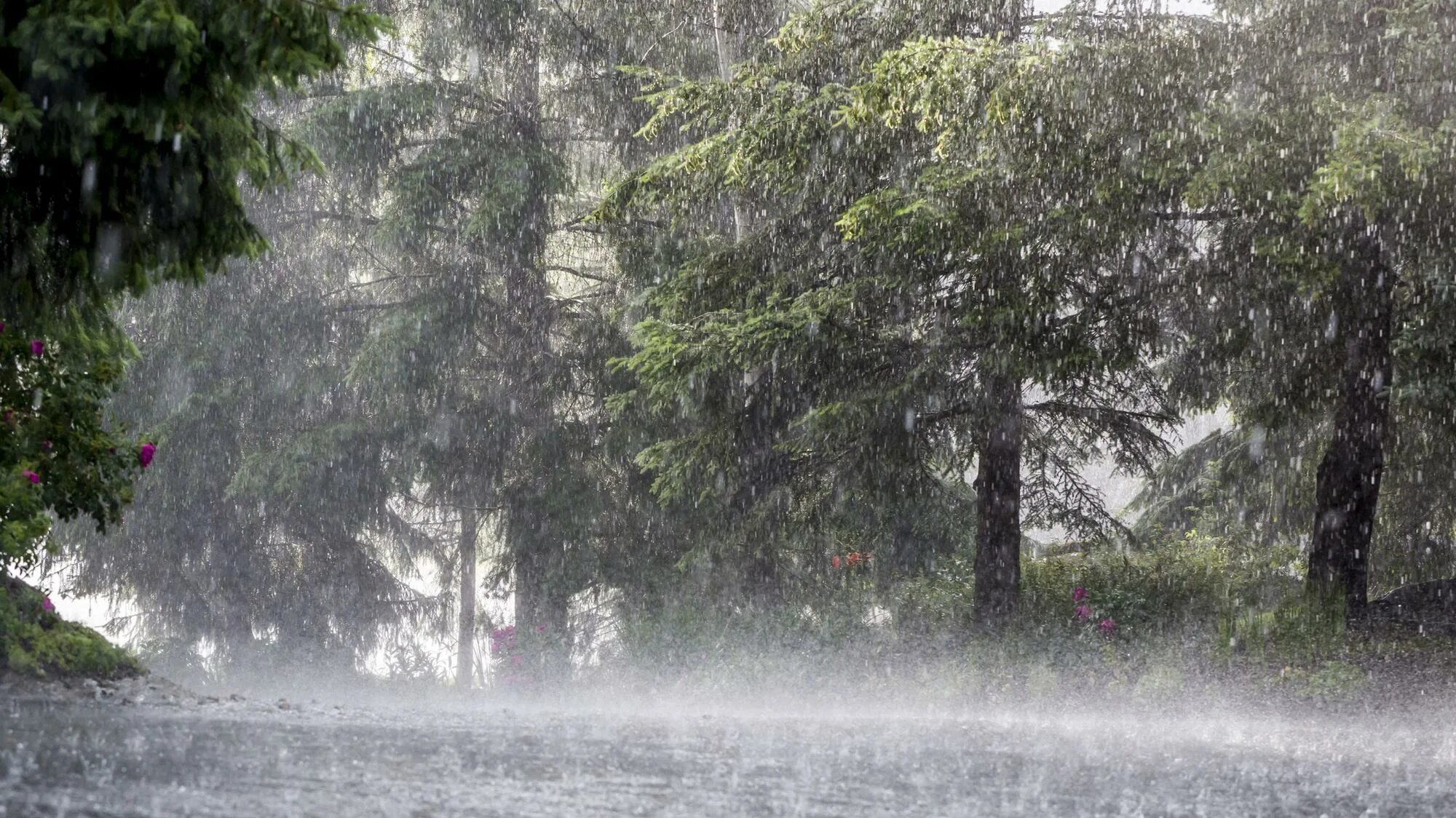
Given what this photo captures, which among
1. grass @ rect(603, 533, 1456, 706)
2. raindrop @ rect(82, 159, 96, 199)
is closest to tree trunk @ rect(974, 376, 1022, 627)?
grass @ rect(603, 533, 1456, 706)

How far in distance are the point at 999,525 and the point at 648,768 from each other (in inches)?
318

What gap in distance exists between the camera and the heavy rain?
541cm

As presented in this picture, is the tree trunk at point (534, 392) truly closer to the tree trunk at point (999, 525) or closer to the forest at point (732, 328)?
the forest at point (732, 328)

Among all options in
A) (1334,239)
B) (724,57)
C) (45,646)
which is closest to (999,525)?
(1334,239)

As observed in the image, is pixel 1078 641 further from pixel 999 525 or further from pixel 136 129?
pixel 136 129

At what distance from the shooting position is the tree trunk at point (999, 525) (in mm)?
12945

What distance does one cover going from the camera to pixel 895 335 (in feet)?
42.7

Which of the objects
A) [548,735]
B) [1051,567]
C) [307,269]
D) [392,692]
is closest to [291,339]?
[307,269]

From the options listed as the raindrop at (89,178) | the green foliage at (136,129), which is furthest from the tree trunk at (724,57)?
the raindrop at (89,178)

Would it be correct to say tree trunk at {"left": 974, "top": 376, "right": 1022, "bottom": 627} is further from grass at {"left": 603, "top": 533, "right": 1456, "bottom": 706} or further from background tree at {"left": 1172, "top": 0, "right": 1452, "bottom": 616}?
background tree at {"left": 1172, "top": 0, "right": 1452, "bottom": 616}

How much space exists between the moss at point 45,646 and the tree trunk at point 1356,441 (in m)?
10.2

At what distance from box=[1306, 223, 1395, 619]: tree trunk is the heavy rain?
4 centimetres

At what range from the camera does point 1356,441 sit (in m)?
11.3

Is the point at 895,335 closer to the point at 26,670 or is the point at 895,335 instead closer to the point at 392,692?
the point at 26,670
